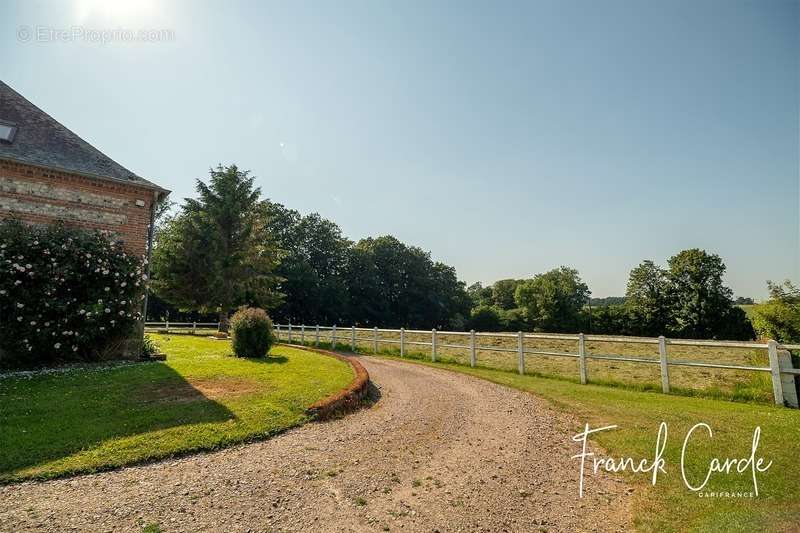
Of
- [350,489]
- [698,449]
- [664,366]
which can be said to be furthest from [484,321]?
[350,489]

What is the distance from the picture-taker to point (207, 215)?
92.7ft

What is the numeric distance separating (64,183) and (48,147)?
1763mm

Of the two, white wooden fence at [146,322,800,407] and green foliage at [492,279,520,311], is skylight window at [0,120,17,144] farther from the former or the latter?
green foliage at [492,279,520,311]

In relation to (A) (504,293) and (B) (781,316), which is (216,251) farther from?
(A) (504,293)

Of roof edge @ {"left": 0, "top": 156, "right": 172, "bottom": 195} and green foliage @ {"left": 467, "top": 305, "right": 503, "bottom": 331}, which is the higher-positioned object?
roof edge @ {"left": 0, "top": 156, "right": 172, "bottom": 195}

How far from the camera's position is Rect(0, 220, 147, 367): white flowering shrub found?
9.30 metres

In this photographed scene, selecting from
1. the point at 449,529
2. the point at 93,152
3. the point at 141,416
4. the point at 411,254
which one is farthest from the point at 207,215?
the point at 411,254

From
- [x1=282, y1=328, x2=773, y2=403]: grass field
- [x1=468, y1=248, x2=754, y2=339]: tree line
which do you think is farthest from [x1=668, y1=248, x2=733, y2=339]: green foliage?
[x1=282, y1=328, x2=773, y2=403]: grass field

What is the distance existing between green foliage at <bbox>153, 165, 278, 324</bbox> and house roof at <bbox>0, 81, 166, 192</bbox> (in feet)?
47.5

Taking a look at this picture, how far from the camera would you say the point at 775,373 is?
7.48m

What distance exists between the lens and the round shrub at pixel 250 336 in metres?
12.8

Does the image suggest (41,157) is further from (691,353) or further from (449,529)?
(691,353)

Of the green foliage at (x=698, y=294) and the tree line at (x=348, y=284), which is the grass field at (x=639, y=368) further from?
the green foliage at (x=698, y=294)

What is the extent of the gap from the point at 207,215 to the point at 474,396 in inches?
1022
